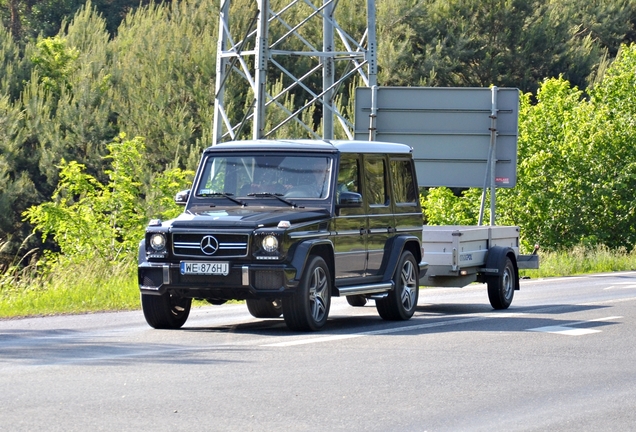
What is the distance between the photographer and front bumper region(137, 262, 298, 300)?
12.3 metres

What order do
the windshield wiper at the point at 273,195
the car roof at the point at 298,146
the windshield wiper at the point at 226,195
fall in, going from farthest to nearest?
the car roof at the point at 298,146, the windshield wiper at the point at 226,195, the windshield wiper at the point at 273,195

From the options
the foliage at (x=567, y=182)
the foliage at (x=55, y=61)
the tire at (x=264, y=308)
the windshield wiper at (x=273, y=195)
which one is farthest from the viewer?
the foliage at (x=55, y=61)

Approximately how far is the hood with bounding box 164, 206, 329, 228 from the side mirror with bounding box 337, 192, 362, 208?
302 mm

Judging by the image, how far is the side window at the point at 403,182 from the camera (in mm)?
14961

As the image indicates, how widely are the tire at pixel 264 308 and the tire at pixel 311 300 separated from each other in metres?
1.76

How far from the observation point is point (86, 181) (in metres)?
29.0

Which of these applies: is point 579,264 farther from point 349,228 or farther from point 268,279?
point 268,279

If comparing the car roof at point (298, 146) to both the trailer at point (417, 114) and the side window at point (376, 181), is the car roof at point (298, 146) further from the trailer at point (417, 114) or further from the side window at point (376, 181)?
the trailer at point (417, 114)

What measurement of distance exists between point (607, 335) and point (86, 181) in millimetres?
17951

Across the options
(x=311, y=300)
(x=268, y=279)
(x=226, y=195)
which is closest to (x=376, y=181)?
(x=226, y=195)

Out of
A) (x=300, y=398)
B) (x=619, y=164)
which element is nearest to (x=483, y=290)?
(x=300, y=398)

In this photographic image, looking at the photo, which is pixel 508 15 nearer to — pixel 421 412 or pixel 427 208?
pixel 427 208

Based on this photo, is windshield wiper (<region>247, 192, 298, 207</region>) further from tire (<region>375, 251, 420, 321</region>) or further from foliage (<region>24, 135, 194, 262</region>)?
foliage (<region>24, 135, 194, 262</region>)

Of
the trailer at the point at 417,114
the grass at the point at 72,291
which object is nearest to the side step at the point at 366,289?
the grass at the point at 72,291
